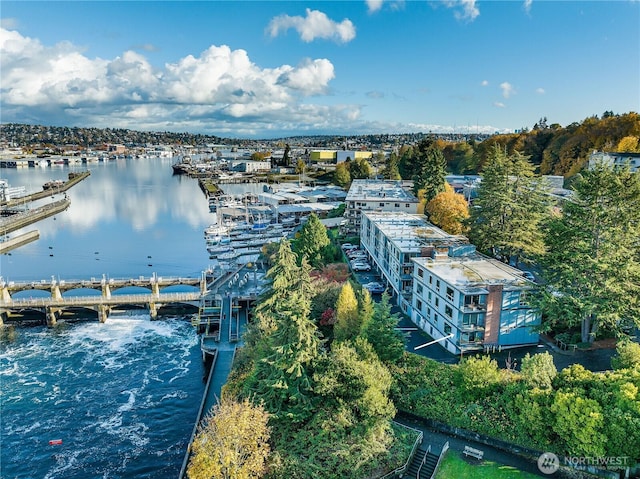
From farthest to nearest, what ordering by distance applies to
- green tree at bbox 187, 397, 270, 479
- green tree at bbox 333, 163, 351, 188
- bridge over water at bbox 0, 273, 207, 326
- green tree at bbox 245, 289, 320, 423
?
green tree at bbox 333, 163, 351, 188 → bridge over water at bbox 0, 273, 207, 326 → green tree at bbox 245, 289, 320, 423 → green tree at bbox 187, 397, 270, 479

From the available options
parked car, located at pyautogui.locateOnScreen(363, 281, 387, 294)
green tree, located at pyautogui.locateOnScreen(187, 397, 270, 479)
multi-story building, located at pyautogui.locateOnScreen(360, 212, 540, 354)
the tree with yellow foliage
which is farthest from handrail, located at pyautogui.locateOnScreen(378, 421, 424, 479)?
the tree with yellow foliage

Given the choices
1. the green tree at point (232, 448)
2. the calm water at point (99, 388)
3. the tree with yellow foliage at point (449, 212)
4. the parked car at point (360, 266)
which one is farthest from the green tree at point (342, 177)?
the green tree at point (232, 448)

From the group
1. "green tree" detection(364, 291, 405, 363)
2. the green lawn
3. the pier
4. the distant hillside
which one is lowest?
the pier

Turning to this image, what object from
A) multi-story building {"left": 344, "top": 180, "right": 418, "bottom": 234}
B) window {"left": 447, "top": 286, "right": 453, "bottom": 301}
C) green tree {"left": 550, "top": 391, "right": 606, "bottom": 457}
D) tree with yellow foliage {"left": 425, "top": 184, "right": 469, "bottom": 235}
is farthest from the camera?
multi-story building {"left": 344, "top": 180, "right": 418, "bottom": 234}

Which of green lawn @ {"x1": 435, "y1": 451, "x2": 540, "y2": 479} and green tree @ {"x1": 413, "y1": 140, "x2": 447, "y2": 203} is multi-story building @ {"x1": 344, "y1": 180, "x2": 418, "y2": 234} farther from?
green lawn @ {"x1": 435, "y1": 451, "x2": 540, "y2": 479}

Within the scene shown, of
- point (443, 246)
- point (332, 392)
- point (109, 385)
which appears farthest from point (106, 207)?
point (332, 392)

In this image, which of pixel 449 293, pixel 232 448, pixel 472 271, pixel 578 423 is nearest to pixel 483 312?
pixel 449 293

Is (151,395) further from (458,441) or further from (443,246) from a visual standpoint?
(443,246)

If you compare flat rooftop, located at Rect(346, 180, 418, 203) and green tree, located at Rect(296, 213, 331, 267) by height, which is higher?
flat rooftop, located at Rect(346, 180, 418, 203)
